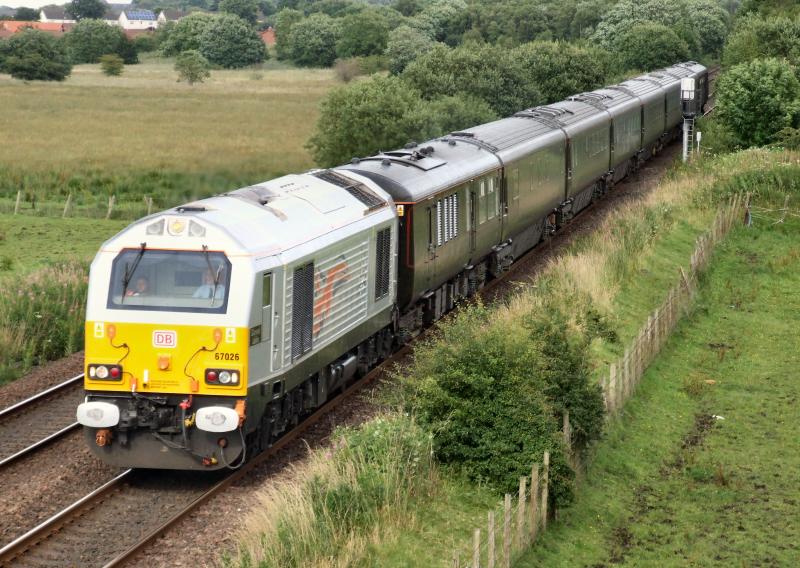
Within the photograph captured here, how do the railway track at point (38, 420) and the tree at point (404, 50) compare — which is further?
the tree at point (404, 50)


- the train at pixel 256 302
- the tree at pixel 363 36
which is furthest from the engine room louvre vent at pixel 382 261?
the tree at pixel 363 36

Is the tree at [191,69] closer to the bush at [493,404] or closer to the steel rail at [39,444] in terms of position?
the steel rail at [39,444]

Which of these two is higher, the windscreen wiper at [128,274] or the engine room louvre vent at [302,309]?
the windscreen wiper at [128,274]

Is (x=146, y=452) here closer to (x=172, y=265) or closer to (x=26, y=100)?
(x=172, y=265)

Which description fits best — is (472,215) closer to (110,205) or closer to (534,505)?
(534,505)

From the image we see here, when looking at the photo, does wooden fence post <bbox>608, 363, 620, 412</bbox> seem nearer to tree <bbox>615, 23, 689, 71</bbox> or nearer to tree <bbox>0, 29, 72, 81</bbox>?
tree <bbox>615, 23, 689, 71</bbox>

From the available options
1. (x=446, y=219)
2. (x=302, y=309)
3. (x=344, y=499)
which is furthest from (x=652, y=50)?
(x=344, y=499)

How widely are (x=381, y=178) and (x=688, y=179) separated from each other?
23.5 m

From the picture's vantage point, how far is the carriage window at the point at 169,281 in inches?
588

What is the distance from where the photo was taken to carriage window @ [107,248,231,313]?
49.0 ft

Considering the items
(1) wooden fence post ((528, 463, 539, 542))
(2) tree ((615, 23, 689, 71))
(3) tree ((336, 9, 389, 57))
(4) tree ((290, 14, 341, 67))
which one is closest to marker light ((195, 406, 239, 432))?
(1) wooden fence post ((528, 463, 539, 542))

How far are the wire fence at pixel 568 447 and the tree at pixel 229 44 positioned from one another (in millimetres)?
113881

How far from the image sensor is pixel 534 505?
48.6ft

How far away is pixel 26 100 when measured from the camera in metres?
87.4
